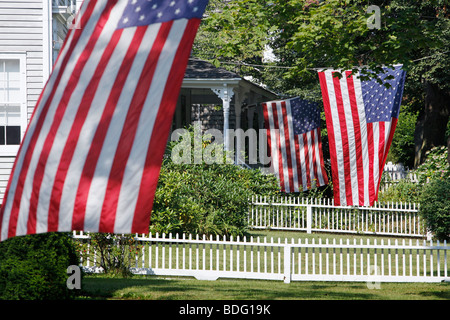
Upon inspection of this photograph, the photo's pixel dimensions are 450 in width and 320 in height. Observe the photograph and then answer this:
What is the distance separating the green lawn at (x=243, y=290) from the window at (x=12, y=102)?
196 inches

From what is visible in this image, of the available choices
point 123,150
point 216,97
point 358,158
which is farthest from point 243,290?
point 216,97

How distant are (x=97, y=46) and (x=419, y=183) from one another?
17.5 metres

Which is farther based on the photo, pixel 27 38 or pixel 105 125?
pixel 27 38

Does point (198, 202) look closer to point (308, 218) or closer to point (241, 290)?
point (308, 218)

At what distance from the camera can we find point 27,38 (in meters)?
13.7

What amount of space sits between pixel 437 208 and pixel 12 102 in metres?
11.3

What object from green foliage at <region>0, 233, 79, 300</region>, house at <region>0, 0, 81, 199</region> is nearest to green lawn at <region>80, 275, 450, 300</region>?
green foliage at <region>0, 233, 79, 300</region>

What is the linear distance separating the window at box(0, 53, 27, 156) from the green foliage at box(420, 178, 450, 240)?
10774 millimetres

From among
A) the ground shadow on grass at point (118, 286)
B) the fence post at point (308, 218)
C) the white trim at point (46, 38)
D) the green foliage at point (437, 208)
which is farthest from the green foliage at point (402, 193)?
the white trim at point (46, 38)

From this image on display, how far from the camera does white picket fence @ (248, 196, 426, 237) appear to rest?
18094 millimetres

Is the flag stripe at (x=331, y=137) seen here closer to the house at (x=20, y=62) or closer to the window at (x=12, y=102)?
the house at (x=20, y=62)

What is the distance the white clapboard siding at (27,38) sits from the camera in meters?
13.6
